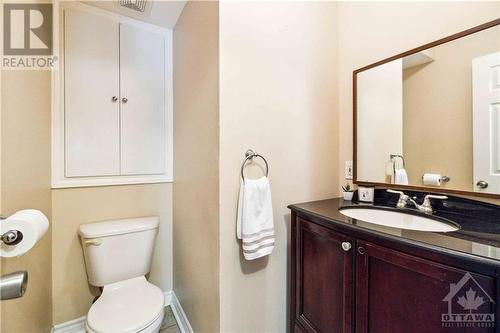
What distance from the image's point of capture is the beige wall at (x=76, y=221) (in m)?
1.48

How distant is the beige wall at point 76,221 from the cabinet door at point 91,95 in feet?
0.48

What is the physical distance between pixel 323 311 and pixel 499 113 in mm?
1097

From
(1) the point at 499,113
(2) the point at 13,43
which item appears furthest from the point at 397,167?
(2) the point at 13,43

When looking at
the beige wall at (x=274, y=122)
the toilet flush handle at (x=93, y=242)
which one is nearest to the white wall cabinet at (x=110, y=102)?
the toilet flush handle at (x=93, y=242)

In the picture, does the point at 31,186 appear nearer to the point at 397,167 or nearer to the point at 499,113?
the point at 397,167

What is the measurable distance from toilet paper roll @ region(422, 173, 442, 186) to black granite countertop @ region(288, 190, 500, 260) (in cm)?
7

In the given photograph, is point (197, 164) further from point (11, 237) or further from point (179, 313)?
point (179, 313)

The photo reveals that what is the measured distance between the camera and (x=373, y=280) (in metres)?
0.82

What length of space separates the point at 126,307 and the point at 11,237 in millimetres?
814

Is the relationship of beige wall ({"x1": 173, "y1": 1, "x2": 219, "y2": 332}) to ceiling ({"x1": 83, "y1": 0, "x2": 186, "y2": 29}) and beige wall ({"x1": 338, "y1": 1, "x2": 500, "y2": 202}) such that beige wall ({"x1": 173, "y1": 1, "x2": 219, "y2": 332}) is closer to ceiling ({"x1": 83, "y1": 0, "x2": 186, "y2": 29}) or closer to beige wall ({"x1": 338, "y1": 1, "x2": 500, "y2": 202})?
ceiling ({"x1": 83, "y1": 0, "x2": 186, "y2": 29})

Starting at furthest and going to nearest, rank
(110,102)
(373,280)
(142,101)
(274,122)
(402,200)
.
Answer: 1. (142,101)
2. (110,102)
3. (274,122)
4. (402,200)
5. (373,280)

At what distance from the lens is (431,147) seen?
112 cm

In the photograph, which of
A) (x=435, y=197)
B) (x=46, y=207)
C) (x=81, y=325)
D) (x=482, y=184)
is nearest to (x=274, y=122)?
(x=435, y=197)

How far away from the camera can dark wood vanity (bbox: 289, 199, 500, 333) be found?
0.60 meters
